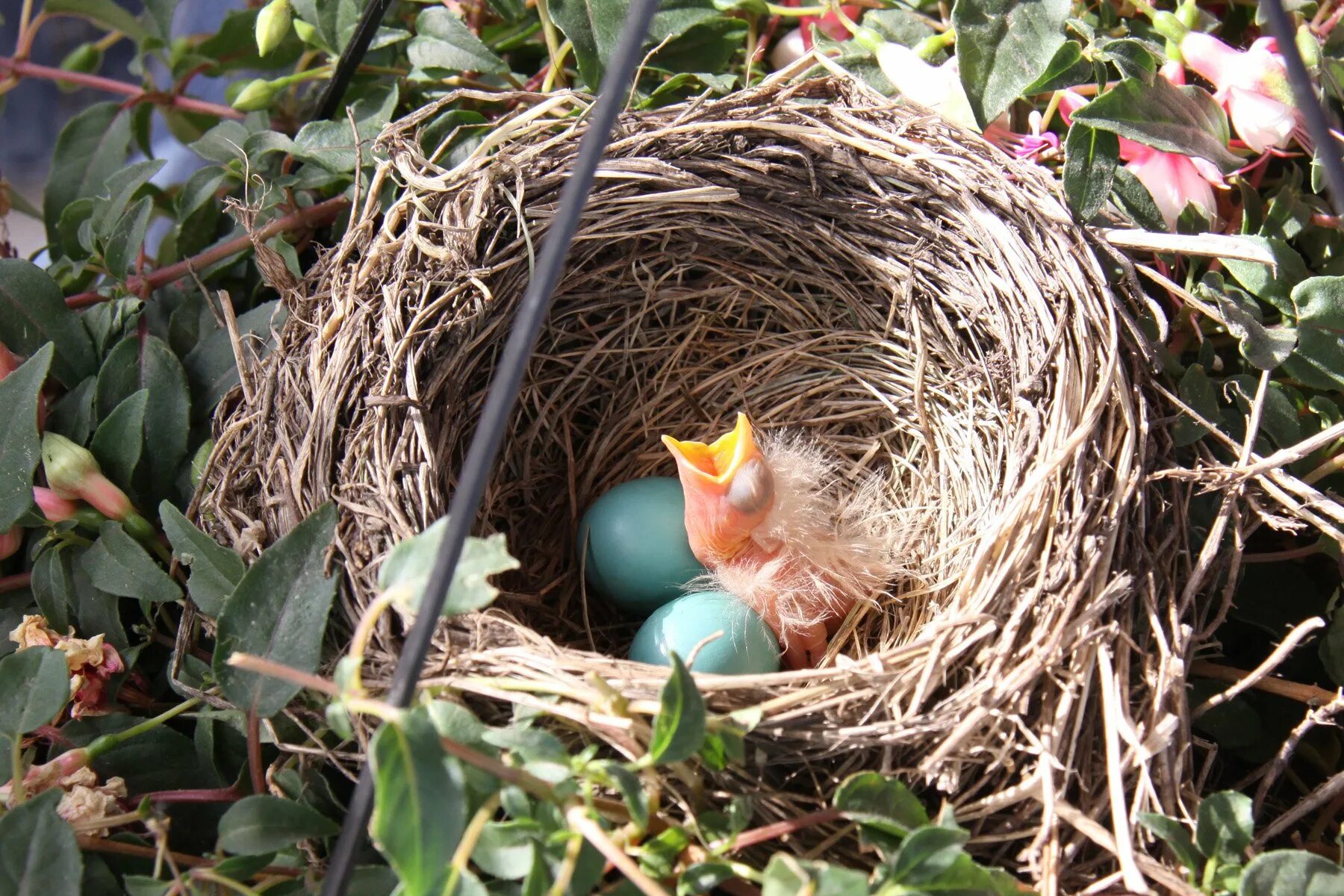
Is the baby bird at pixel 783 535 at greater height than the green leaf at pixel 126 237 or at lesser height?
lesser

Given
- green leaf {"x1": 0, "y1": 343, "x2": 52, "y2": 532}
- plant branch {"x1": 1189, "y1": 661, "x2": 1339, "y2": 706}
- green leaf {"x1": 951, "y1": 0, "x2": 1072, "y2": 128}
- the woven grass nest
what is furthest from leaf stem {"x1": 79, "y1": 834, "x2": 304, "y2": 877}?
green leaf {"x1": 951, "y1": 0, "x2": 1072, "y2": 128}

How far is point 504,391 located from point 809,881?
268 mm

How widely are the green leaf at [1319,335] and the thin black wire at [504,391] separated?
1.90 feet

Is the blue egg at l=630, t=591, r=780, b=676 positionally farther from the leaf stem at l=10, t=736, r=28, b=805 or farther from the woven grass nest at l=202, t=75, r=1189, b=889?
the leaf stem at l=10, t=736, r=28, b=805

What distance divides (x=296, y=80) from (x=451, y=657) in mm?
608

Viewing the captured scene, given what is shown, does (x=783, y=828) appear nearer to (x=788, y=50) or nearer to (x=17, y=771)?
(x=17, y=771)

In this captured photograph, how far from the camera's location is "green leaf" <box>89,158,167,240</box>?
0.95 m

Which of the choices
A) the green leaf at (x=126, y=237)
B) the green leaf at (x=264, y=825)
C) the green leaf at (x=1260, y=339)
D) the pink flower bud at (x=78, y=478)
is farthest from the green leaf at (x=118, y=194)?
the green leaf at (x=1260, y=339)

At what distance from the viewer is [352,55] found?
0.85 m

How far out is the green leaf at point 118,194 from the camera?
3.11 ft

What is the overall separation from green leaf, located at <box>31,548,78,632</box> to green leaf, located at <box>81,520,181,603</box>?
2cm

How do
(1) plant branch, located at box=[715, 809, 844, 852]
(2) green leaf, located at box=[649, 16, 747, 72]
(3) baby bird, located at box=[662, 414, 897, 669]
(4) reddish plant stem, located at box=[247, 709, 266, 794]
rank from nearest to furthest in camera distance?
(1) plant branch, located at box=[715, 809, 844, 852]
(4) reddish plant stem, located at box=[247, 709, 266, 794]
(3) baby bird, located at box=[662, 414, 897, 669]
(2) green leaf, located at box=[649, 16, 747, 72]

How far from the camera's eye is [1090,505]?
2.37 ft

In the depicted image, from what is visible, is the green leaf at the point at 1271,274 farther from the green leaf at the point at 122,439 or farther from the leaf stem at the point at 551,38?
the green leaf at the point at 122,439
